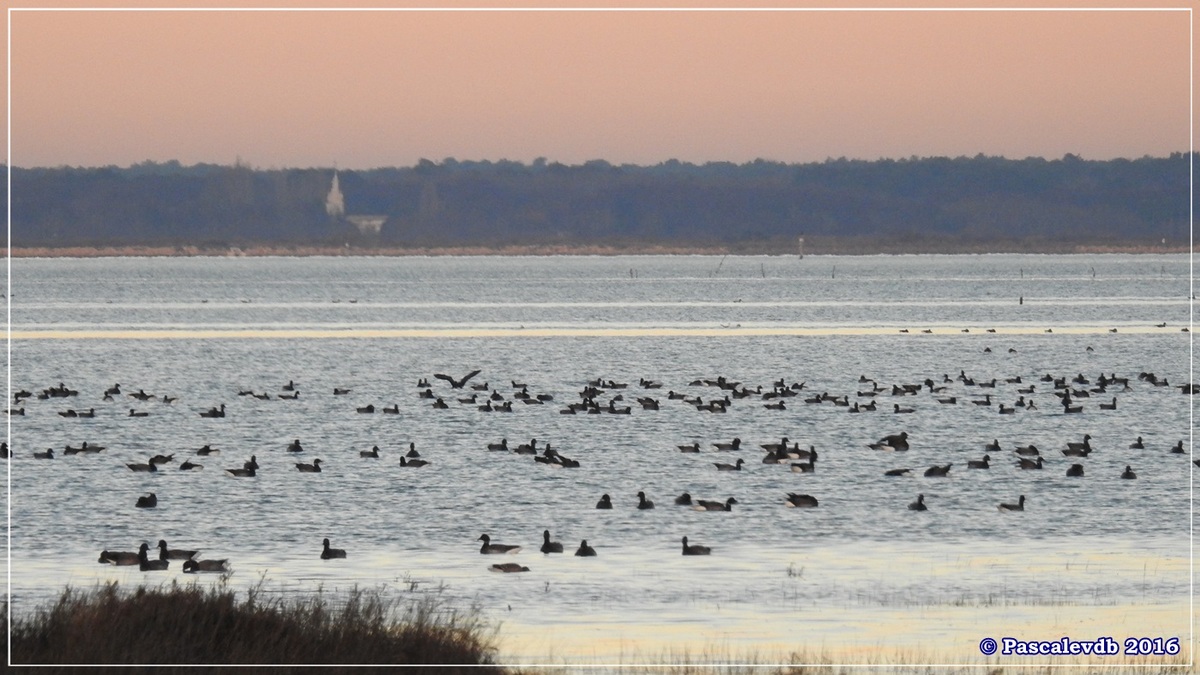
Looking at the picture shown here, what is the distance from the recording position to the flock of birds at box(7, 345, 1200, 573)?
26156 millimetres

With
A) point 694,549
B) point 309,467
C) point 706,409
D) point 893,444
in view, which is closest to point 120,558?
point 694,549

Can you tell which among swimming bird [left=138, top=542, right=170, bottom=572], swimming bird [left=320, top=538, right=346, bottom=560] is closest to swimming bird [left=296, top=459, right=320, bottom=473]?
swimming bird [left=320, top=538, right=346, bottom=560]

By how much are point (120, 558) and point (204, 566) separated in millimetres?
1634

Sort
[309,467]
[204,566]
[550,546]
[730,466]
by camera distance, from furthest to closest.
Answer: [309,467], [730,466], [550,546], [204,566]

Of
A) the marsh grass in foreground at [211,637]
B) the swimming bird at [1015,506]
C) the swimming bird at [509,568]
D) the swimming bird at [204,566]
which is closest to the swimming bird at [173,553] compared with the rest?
the swimming bird at [204,566]

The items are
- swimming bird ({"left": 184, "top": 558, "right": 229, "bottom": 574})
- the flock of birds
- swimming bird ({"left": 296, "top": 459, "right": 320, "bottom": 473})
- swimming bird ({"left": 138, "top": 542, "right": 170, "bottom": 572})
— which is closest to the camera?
swimming bird ({"left": 184, "top": 558, "right": 229, "bottom": 574})

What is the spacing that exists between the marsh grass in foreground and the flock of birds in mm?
8744

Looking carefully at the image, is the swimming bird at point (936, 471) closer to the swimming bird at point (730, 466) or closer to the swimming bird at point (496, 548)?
the swimming bird at point (730, 466)

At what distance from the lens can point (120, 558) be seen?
25.0m

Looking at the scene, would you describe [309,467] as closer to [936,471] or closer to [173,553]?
[173,553]

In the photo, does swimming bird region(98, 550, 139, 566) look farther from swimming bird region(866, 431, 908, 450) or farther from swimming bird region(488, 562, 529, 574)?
swimming bird region(866, 431, 908, 450)

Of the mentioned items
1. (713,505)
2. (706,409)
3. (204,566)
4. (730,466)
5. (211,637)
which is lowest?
(706,409)

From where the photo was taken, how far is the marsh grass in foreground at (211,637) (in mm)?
13797

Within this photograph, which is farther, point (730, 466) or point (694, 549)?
point (730, 466)
